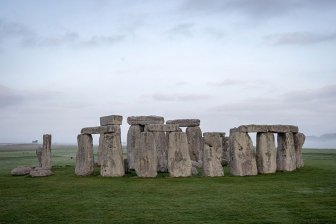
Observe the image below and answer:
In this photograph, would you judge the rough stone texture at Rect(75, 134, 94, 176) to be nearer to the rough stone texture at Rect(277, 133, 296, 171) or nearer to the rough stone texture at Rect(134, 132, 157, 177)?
the rough stone texture at Rect(134, 132, 157, 177)

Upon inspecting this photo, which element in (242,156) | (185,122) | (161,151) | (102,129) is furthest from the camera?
(185,122)

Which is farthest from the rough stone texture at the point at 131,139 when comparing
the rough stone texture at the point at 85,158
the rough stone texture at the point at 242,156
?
the rough stone texture at the point at 242,156

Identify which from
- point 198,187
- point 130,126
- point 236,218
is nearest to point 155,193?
point 198,187

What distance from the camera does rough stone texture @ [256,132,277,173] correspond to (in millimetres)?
17609

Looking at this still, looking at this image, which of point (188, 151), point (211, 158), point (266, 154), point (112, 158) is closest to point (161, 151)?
point (188, 151)

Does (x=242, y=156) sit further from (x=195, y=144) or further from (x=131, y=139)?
(x=131, y=139)

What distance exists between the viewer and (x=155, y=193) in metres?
12.5

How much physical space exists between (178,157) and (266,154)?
158 inches

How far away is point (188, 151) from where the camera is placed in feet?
57.7

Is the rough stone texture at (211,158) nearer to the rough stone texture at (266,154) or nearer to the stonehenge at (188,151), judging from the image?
the stonehenge at (188,151)

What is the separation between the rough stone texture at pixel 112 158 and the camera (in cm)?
1748

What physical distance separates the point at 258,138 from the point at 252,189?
5.30 metres

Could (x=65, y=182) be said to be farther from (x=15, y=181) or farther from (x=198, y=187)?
(x=198, y=187)

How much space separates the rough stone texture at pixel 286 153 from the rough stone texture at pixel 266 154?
2.87 ft
